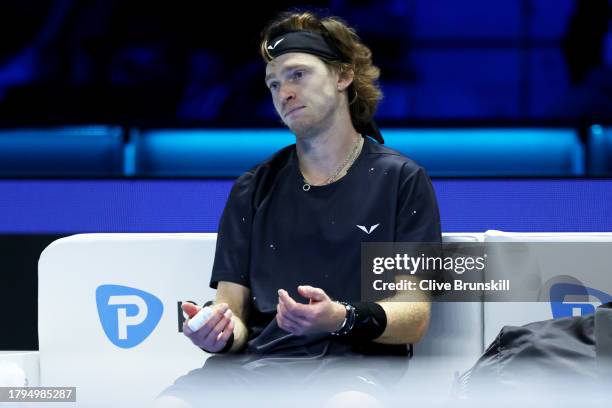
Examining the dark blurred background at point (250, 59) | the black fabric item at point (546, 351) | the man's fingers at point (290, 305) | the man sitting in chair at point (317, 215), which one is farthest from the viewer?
the dark blurred background at point (250, 59)

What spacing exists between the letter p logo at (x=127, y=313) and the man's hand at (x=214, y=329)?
39 cm

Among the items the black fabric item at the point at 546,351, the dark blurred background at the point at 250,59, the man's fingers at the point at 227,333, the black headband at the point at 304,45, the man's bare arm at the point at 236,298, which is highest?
the dark blurred background at the point at 250,59

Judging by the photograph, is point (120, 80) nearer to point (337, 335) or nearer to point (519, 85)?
point (519, 85)

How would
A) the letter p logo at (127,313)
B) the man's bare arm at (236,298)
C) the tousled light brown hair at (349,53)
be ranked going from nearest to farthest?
the man's bare arm at (236,298) → the tousled light brown hair at (349,53) → the letter p logo at (127,313)

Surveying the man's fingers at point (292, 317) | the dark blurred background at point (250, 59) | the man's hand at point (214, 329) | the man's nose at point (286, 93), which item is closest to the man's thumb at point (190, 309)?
the man's hand at point (214, 329)

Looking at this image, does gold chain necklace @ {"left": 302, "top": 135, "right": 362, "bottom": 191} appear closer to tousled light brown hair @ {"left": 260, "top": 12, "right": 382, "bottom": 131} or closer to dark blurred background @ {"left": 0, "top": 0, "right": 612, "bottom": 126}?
tousled light brown hair @ {"left": 260, "top": 12, "right": 382, "bottom": 131}

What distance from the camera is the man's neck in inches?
87.9

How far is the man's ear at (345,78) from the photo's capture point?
2.28 meters

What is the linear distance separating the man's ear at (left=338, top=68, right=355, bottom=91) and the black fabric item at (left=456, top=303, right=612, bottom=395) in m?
0.74

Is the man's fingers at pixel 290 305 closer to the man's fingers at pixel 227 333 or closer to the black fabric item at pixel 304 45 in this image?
the man's fingers at pixel 227 333

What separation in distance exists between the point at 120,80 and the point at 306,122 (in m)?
2.11

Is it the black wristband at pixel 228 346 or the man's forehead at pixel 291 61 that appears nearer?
the black wristband at pixel 228 346

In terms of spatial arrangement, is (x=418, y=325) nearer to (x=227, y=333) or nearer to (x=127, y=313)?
(x=227, y=333)

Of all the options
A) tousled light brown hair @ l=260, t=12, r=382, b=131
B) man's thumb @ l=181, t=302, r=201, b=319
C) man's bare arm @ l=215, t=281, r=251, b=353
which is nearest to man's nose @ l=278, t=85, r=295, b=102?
tousled light brown hair @ l=260, t=12, r=382, b=131
